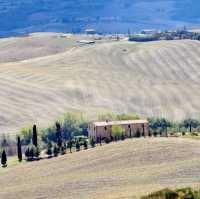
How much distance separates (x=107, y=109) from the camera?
586ft

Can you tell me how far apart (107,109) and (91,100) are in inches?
328

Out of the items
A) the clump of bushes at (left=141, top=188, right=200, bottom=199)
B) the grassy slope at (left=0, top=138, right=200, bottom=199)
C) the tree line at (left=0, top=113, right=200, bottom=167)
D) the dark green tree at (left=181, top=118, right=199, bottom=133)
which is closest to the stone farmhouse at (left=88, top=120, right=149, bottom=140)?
the tree line at (left=0, top=113, right=200, bottom=167)

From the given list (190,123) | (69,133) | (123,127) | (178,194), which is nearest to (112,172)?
(178,194)

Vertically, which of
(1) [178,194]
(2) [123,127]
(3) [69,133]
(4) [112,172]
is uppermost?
(2) [123,127]

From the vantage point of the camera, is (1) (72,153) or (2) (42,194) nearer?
(2) (42,194)

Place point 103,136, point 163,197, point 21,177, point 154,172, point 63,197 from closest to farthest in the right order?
point 163,197 < point 63,197 < point 154,172 < point 21,177 < point 103,136

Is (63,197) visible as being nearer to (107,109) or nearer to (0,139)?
(0,139)

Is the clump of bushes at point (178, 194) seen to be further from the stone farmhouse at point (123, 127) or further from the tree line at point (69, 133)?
the stone farmhouse at point (123, 127)

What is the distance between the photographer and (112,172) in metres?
77.4

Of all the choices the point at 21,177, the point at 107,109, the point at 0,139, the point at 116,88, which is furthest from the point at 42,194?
the point at 116,88

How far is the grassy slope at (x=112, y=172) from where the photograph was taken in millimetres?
67312

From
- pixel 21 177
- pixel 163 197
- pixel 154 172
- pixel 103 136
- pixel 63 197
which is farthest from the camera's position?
pixel 103 136

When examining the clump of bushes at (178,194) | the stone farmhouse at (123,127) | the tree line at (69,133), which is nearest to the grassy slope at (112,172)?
the tree line at (69,133)

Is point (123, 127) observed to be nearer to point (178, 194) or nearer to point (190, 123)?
Result: point (190, 123)
